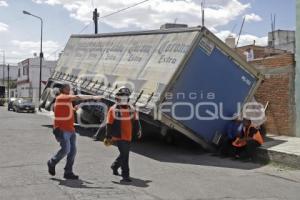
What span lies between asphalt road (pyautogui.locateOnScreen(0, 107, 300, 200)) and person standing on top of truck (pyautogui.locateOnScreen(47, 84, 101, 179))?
245 mm

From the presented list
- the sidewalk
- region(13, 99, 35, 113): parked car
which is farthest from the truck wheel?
region(13, 99, 35, 113): parked car

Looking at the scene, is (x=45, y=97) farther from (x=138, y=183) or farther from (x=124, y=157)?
(x=138, y=183)

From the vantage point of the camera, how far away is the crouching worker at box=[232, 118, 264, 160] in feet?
40.0

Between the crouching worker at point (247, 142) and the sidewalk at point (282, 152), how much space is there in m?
0.21

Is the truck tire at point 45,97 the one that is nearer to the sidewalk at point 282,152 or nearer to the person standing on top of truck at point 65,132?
the sidewalk at point 282,152

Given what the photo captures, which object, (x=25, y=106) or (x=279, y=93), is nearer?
(x=279, y=93)

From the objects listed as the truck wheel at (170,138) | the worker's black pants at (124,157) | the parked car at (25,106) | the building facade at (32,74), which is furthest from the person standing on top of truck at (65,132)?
the building facade at (32,74)

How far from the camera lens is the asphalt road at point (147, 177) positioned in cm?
787

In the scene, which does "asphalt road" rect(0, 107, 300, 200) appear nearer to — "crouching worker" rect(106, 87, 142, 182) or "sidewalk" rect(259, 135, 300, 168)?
"sidewalk" rect(259, 135, 300, 168)

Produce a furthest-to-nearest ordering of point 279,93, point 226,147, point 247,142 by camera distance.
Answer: point 279,93, point 226,147, point 247,142

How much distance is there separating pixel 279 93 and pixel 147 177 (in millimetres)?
7473

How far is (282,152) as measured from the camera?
11469 mm

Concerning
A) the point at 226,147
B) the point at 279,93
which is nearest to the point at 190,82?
the point at 226,147

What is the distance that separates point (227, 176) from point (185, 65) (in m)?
3.59
